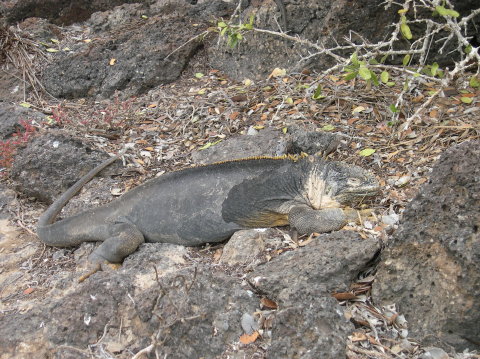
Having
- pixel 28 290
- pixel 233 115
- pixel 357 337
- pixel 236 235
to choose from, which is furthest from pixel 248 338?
pixel 233 115

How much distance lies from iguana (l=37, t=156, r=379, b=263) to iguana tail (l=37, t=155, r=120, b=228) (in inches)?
18.5

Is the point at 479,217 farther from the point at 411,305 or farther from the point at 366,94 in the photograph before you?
the point at 366,94

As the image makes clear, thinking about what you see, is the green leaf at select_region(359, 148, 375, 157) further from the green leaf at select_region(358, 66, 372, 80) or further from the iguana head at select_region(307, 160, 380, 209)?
the green leaf at select_region(358, 66, 372, 80)

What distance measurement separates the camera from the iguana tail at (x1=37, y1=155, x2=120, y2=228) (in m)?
4.21

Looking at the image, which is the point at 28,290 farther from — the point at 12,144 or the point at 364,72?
the point at 364,72

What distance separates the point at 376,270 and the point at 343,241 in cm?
25

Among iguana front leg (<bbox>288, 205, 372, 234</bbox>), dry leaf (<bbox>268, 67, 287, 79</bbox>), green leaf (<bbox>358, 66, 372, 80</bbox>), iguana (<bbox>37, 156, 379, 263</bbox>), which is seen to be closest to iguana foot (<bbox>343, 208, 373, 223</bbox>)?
iguana front leg (<bbox>288, 205, 372, 234</bbox>)

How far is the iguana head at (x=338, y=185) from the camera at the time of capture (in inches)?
140

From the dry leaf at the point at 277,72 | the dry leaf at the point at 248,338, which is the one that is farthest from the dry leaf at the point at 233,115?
the dry leaf at the point at 248,338

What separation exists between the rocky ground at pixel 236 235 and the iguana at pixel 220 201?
17 cm

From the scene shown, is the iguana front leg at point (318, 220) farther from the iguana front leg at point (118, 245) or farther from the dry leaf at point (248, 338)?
the iguana front leg at point (118, 245)

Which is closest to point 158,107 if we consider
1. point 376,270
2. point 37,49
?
point 37,49

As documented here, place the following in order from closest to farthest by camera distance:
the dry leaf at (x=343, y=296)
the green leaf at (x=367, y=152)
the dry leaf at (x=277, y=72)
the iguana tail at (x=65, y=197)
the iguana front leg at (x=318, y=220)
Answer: the dry leaf at (x=343, y=296) → the iguana front leg at (x=318, y=220) → the green leaf at (x=367, y=152) → the iguana tail at (x=65, y=197) → the dry leaf at (x=277, y=72)

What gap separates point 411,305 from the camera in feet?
8.60
